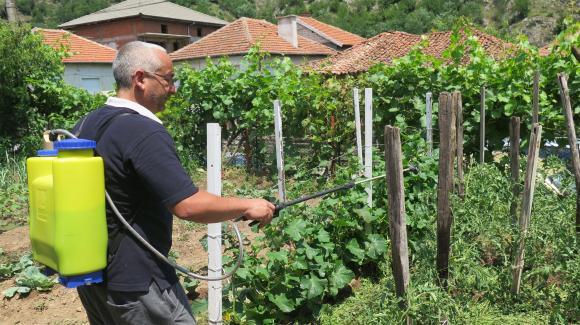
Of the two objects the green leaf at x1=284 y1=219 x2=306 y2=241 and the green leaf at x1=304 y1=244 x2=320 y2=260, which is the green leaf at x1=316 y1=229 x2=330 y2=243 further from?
the green leaf at x1=284 y1=219 x2=306 y2=241

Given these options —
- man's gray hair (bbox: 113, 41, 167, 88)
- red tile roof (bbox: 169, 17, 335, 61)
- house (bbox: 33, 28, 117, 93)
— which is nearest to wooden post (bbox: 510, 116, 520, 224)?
man's gray hair (bbox: 113, 41, 167, 88)

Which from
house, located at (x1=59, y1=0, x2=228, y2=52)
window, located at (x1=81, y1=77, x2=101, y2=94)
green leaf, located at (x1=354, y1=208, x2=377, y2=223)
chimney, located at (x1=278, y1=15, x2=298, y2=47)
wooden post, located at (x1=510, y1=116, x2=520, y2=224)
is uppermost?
house, located at (x1=59, y1=0, x2=228, y2=52)

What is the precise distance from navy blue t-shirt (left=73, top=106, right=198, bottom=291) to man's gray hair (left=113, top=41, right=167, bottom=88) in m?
Answer: 0.14

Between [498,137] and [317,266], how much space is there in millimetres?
3264

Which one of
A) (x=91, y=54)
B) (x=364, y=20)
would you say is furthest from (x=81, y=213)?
(x=364, y=20)

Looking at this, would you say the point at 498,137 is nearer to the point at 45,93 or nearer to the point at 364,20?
the point at 45,93

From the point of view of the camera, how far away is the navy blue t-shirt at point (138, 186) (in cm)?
189

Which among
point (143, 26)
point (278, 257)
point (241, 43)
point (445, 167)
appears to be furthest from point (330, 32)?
point (445, 167)

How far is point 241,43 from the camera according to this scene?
28.6 meters

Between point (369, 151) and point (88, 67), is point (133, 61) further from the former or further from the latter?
point (88, 67)

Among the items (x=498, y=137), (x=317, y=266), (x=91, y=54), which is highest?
(x=91, y=54)

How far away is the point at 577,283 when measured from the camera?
3.04 meters

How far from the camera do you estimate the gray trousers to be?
80.2 inches

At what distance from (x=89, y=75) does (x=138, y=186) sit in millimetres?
29194
